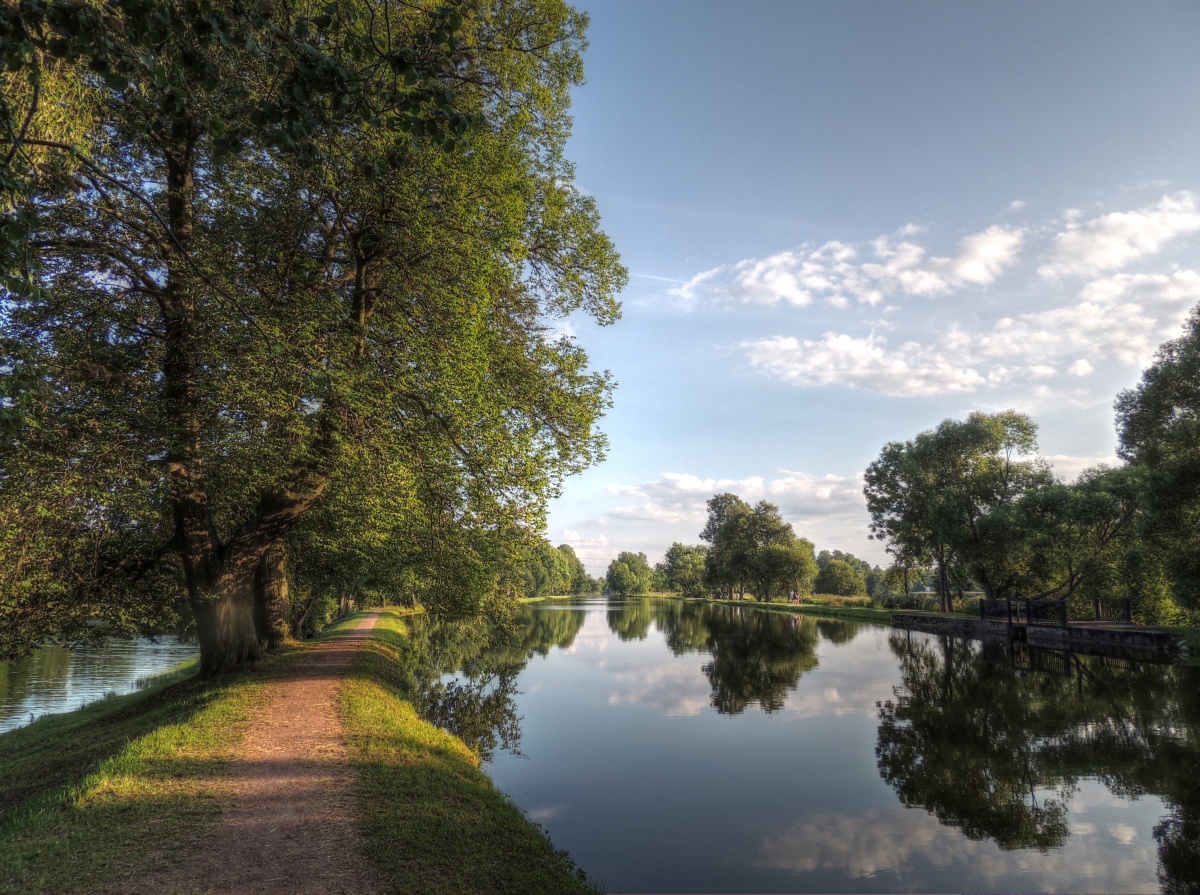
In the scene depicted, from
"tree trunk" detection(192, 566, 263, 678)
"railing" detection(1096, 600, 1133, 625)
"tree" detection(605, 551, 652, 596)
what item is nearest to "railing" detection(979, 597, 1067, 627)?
"railing" detection(1096, 600, 1133, 625)

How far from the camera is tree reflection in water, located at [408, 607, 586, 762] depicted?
47.5ft

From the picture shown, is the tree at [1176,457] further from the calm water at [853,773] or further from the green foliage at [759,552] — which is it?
the green foliage at [759,552]

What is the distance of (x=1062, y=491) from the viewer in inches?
1492

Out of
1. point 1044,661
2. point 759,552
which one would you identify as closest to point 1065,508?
point 1044,661

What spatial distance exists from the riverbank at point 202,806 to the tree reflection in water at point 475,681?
2470mm

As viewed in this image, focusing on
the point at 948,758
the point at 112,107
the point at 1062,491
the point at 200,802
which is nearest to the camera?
the point at 200,802

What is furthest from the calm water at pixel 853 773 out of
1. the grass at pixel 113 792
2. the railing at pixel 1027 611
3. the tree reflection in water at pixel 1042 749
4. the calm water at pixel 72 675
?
the railing at pixel 1027 611

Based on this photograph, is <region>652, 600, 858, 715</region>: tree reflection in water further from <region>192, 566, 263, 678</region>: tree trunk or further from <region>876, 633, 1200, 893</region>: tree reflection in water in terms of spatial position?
<region>192, 566, 263, 678</region>: tree trunk

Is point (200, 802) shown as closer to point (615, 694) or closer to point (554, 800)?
point (554, 800)

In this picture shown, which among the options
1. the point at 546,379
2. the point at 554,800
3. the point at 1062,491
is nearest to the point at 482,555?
the point at 546,379

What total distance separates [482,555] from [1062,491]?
39.5 meters

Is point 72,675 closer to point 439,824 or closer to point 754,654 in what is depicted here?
point 439,824

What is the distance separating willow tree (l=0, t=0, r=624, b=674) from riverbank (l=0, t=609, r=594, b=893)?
3.18 metres

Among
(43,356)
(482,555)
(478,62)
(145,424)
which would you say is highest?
(478,62)
